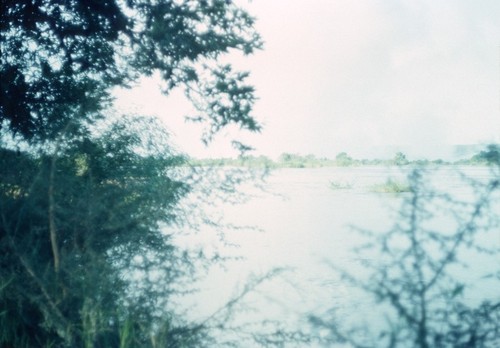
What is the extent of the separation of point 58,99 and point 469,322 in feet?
21.2

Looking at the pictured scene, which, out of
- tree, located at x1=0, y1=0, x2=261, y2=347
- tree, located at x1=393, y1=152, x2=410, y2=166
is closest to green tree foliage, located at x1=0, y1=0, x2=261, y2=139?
tree, located at x1=0, y1=0, x2=261, y2=347

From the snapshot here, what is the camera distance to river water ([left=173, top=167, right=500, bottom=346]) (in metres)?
4.88

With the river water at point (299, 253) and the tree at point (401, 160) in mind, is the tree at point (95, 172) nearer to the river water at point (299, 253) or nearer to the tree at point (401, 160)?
the river water at point (299, 253)

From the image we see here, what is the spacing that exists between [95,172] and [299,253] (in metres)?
9.08

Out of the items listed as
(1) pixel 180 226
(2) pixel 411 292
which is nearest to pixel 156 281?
(1) pixel 180 226

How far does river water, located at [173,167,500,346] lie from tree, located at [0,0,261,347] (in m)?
0.65

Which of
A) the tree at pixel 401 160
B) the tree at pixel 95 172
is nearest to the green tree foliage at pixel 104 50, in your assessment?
the tree at pixel 95 172

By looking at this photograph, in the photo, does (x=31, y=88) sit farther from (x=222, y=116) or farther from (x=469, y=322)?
(x=469, y=322)

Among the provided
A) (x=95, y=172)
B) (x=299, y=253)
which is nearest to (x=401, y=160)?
(x=95, y=172)

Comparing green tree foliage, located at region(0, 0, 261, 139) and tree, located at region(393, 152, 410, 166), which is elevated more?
green tree foliage, located at region(0, 0, 261, 139)

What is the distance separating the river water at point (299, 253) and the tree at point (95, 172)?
652 millimetres

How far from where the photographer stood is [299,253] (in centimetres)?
1382

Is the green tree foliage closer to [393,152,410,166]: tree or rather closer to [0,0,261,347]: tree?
[0,0,261,347]: tree

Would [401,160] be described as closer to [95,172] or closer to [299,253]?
[95,172]
